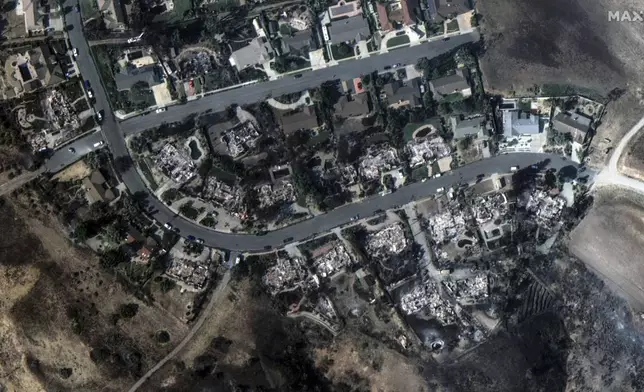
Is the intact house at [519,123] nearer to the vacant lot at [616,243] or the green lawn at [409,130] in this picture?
the green lawn at [409,130]

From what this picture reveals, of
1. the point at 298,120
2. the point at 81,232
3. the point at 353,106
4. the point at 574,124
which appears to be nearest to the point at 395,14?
the point at 353,106

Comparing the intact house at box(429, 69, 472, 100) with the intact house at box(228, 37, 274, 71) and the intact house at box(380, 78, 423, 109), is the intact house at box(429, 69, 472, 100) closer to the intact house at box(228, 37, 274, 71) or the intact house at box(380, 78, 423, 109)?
the intact house at box(380, 78, 423, 109)

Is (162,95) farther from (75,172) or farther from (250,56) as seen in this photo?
(75,172)

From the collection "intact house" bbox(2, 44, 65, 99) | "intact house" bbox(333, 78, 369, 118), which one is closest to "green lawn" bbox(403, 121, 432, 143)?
"intact house" bbox(333, 78, 369, 118)

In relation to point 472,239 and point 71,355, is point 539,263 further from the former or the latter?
point 71,355

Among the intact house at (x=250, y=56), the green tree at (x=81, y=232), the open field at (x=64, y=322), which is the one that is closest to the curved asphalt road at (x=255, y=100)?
the intact house at (x=250, y=56)

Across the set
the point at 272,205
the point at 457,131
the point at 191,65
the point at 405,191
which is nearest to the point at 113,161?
the point at 191,65
